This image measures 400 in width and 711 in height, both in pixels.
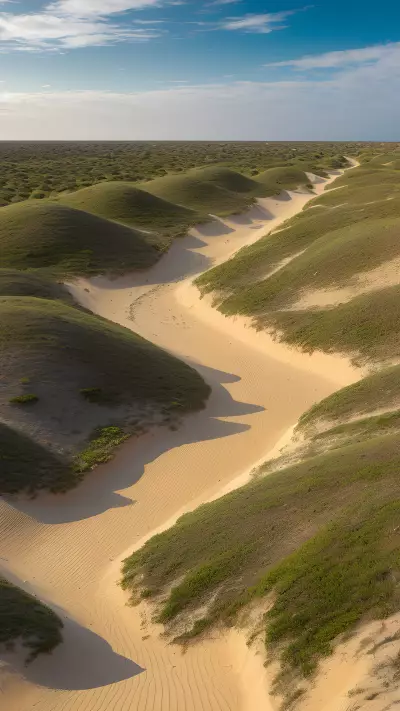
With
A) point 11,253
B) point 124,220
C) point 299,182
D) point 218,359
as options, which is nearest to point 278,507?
point 218,359

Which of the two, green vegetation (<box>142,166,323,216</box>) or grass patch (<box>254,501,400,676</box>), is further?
green vegetation (<box>142,166,323,216</box>)

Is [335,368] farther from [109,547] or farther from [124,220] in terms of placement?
[124,220]

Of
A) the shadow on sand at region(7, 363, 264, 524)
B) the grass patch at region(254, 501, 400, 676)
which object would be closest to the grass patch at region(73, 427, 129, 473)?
the shadow on sand at region(7, 363, 264, 524)

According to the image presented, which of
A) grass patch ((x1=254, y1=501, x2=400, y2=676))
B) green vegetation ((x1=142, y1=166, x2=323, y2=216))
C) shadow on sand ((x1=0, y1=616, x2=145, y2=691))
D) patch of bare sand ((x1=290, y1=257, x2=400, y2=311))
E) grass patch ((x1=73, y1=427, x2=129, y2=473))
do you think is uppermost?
green vegetation ((x1=142, y1=166, x2=323, y2=216))

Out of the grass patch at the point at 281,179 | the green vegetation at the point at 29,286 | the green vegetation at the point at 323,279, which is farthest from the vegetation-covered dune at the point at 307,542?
the grass patch at the point at 281,179

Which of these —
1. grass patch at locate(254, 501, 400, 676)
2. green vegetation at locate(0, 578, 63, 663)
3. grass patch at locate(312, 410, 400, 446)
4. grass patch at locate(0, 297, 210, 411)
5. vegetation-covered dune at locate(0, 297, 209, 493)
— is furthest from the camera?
grass patch at locate(0, 297, 210, 411)

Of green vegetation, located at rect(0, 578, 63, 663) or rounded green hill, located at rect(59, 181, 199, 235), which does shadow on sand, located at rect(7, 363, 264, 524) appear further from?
rounded green hill, located at rect(59, 181, 199, 235)

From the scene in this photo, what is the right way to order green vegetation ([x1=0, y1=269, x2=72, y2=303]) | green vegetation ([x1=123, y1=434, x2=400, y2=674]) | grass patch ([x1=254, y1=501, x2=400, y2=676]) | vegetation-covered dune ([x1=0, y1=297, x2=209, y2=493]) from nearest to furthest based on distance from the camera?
1. grass patch ([x1=254, y1=501, x2=400, y2=676])
2. green vegetation ([x1=123, y1=434, x2=400, y2=674])
3. vegetation-covered dune ([x1=0, y1=297, x2=209, y2=493])
4. green vegetation ([x1=0, y1=269, x2=72, y2=303])

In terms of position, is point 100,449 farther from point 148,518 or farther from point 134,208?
point 134,208
